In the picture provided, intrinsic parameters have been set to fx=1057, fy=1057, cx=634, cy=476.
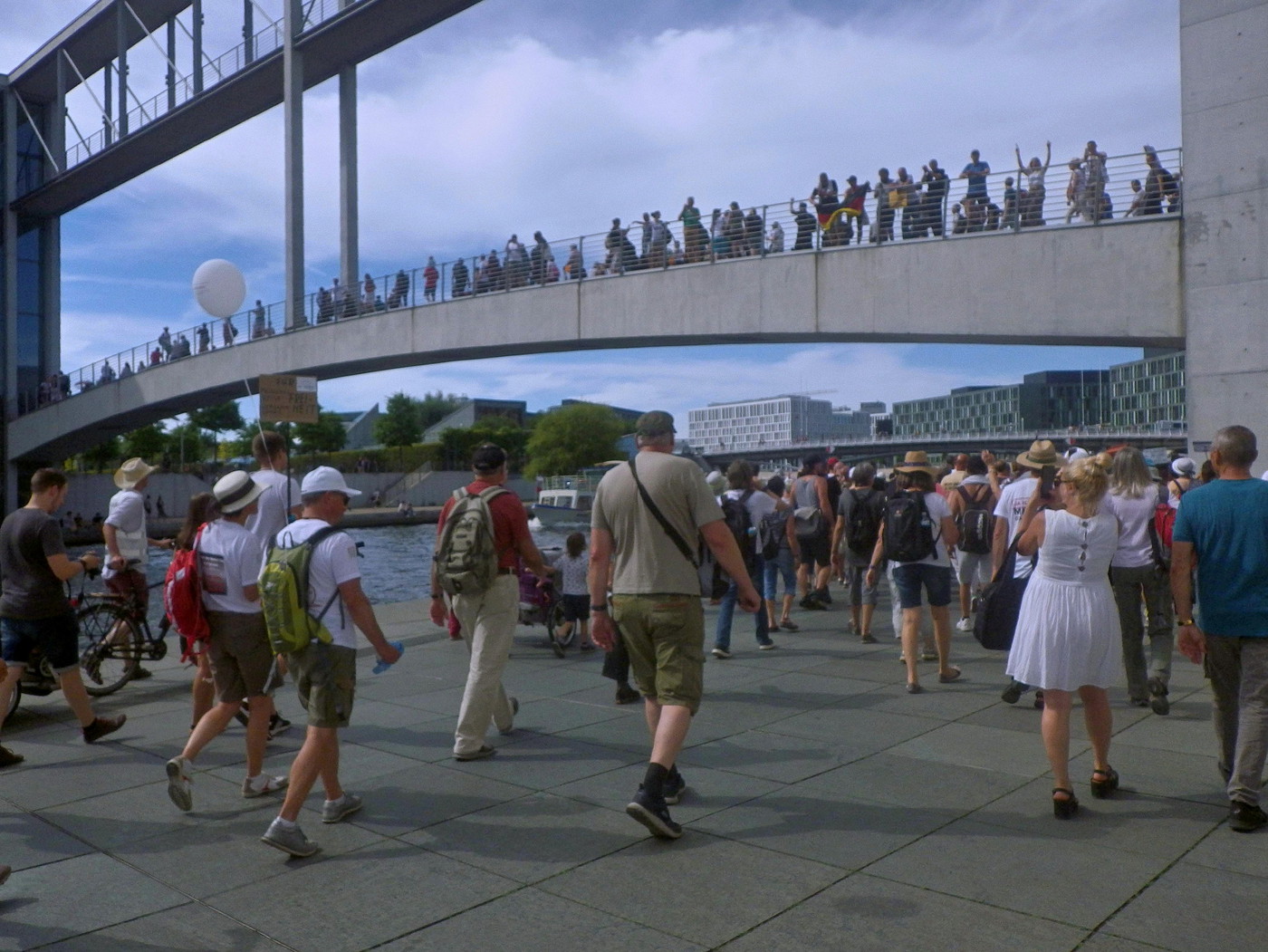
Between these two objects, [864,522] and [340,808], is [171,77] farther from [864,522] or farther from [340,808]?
[340,808]

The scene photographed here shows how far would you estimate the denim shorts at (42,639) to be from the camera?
6.07 meters

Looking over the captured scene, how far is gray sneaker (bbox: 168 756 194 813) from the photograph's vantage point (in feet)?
15.8

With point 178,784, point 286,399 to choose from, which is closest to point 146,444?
point 286,399

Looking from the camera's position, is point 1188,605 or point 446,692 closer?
point 1188,605

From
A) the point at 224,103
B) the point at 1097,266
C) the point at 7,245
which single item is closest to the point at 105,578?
the point at 1097,266

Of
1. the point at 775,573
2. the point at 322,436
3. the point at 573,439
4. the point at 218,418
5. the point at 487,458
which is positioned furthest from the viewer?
the point at 573,439

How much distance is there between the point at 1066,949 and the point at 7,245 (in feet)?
192

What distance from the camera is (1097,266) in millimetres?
16203

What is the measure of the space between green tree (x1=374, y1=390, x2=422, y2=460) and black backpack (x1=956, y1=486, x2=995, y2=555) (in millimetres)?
79212

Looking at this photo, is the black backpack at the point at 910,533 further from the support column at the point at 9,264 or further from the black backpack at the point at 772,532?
the support column at the point at 9,264

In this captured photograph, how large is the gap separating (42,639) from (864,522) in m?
6.36

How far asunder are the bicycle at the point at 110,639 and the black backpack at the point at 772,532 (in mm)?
5013

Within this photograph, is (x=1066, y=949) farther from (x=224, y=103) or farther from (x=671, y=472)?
(x=224, y=103)

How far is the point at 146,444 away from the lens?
2559 inches
